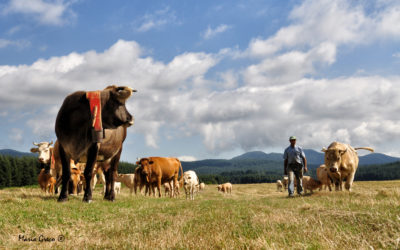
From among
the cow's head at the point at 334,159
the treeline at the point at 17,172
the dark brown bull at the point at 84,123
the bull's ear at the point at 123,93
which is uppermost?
the bull's ear at the point at 123,93

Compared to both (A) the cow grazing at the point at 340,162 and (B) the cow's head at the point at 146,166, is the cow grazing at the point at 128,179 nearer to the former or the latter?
(B) the cow's head at the point at 146,166

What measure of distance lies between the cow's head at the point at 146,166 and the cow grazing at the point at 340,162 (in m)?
9.96

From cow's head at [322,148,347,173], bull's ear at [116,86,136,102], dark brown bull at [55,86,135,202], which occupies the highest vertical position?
bull's ear at [116,86,136,102]

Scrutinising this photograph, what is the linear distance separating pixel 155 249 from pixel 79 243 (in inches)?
44.8

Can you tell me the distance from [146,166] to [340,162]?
10726 millimetres

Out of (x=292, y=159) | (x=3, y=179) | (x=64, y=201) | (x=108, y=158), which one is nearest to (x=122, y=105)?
(x=108, y=158)

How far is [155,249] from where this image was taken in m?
3.34

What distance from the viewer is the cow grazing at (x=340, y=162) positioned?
14.6 metres

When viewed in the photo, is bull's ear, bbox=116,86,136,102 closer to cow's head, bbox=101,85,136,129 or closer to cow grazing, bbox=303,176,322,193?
cow's head, bbox=101,85,136,129

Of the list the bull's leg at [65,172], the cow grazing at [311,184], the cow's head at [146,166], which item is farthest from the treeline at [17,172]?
the bull's leg at [65,172]

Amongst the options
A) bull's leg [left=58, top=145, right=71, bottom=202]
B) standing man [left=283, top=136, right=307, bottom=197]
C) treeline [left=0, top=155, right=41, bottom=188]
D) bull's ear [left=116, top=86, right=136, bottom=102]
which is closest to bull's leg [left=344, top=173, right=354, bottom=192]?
standing man [left=283, top=136, right=307, bottom=197]

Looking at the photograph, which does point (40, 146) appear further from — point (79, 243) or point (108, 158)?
point (79, 243)

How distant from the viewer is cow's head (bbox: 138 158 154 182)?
725 inches

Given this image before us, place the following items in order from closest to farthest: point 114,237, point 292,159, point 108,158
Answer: point 114,237
point 108,158
point 292,159
